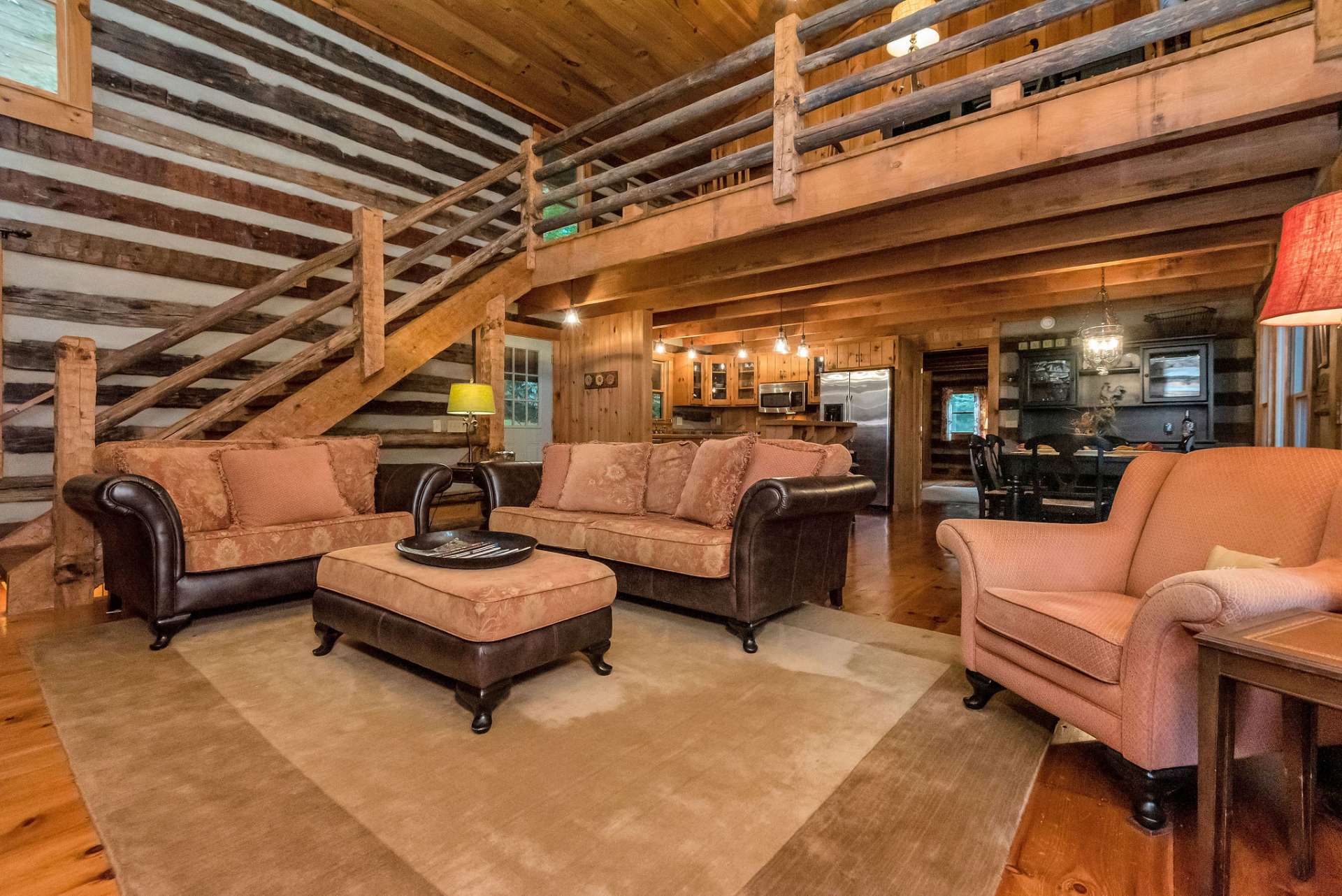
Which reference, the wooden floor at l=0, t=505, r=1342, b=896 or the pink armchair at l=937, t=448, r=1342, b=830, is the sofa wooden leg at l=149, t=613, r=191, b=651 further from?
the pink armchair at l=937, t=448, r=1342, b=830

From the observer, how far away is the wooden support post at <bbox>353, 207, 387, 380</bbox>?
4.18 metres

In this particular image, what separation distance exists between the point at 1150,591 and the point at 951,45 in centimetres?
285

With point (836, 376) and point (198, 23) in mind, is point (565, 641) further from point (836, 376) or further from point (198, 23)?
point (836, 376)

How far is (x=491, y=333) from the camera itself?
17.1 ft

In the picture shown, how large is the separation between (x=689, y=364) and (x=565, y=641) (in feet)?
26.1

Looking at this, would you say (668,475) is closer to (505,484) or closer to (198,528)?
(505,484)

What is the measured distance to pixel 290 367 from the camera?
3.86m

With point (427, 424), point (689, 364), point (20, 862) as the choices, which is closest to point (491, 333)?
point (427, 424)

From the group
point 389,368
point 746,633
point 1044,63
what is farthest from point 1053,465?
point 389,368

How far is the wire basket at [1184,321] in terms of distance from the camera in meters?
6.20

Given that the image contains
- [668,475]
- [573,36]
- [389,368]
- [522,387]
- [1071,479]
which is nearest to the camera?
[668,475]

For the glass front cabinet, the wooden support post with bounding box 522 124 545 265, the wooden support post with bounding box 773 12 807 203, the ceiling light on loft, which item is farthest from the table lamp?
the glass front cabinet

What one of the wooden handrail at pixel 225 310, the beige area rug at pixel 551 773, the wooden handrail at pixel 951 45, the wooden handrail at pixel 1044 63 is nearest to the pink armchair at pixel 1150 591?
the beige area rug at pixel 551 773

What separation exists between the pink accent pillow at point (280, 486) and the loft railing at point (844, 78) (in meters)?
2.78
